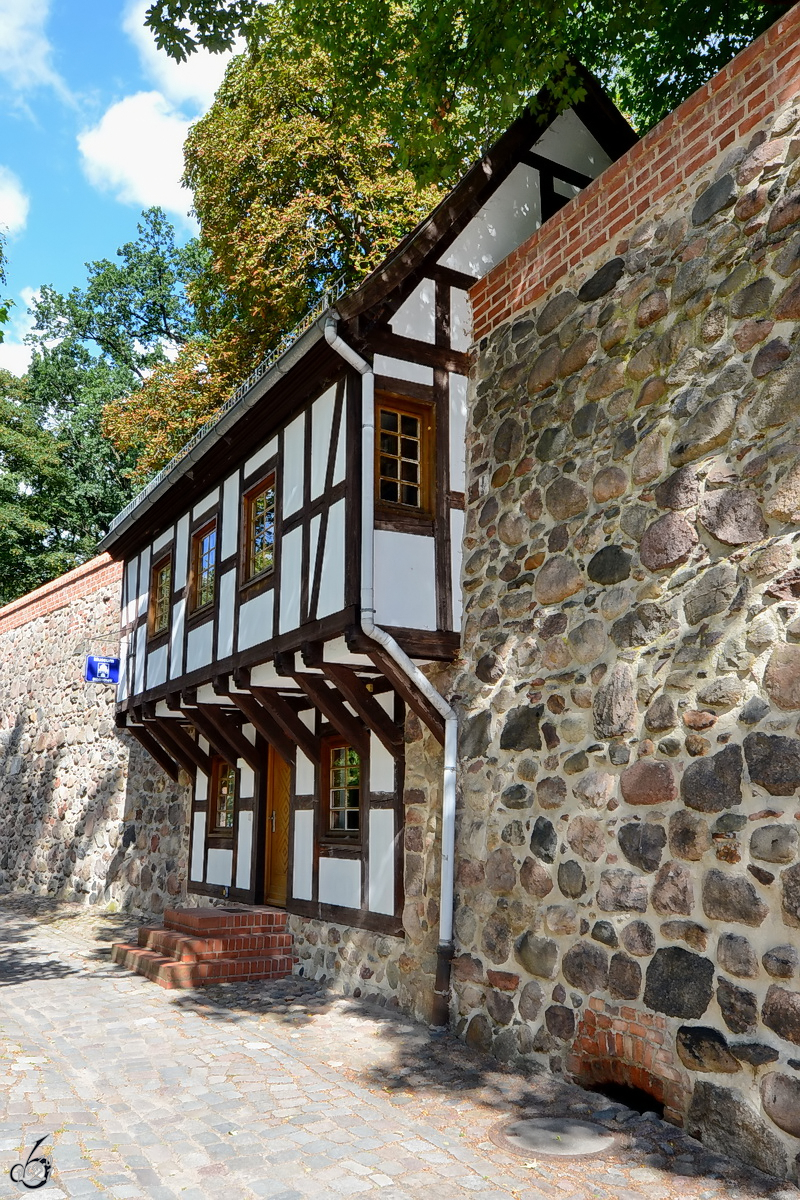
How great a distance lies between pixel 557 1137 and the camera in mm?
4641

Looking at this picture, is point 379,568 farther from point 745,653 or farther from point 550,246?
point 745,653

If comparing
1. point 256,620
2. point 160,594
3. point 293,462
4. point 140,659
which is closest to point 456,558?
point 293,462

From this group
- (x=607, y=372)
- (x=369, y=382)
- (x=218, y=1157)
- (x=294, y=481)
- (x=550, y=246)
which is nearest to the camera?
(x=218, y=1157)

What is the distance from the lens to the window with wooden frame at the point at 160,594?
1173 cm

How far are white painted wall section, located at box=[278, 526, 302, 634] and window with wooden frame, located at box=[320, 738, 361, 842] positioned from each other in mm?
1301

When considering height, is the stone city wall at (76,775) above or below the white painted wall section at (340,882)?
above

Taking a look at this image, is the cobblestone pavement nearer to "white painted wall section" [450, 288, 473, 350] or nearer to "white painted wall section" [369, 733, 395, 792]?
"white painted wall section" [369, 733, 395, 792]

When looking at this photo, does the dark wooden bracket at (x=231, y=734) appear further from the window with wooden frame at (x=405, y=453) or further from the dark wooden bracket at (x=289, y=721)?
the window with wooden frame at (x=405, y=453)

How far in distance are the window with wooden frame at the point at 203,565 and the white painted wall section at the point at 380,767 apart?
3.03 meters

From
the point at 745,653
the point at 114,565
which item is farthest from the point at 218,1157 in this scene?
the point at 114,565

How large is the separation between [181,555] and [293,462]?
11.0ft

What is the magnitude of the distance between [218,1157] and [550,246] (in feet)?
19.0

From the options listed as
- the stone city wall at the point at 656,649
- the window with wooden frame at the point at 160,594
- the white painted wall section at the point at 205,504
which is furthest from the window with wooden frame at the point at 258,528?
the stone city wall at the point at 656,649

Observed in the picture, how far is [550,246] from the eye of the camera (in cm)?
666
